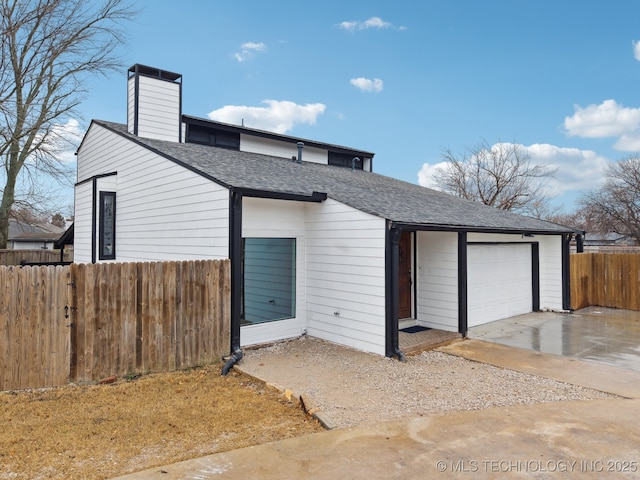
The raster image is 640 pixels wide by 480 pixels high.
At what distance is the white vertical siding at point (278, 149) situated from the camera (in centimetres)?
1312

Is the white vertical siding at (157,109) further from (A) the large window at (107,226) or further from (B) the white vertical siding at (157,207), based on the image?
(A) the large window at (107,226)

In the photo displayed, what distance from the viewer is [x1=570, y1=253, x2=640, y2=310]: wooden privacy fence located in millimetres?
11695

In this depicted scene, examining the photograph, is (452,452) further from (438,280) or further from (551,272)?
(551,272)

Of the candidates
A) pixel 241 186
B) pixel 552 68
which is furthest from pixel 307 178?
pixel 552 68

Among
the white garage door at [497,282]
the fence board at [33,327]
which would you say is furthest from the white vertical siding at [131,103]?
the white garage door at [497,282]

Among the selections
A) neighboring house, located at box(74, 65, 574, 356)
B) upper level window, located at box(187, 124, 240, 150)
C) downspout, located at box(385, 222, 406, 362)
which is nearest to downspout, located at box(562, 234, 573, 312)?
neighboring house, located at box(74, 65, 574, 356)

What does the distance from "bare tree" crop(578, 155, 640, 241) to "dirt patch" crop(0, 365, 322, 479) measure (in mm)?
34874

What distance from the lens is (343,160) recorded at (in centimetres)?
1598

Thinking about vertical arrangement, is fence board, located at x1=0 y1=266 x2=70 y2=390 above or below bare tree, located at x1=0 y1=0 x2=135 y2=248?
below

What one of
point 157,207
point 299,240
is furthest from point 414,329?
point 157,207

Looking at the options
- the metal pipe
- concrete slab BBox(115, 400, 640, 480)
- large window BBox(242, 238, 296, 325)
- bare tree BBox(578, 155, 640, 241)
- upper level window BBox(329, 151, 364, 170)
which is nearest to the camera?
concrete slab BBox(115, 400, 640, 480)

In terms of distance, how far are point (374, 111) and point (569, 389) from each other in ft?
47.3

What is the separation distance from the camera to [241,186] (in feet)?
21.8

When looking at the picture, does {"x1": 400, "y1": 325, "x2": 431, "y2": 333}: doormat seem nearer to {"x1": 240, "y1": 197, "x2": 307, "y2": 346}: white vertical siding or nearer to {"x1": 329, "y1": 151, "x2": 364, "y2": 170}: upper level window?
{"x1": 240, "y1": 197, "x2": 307, "y2": 346}: white vertical siding
